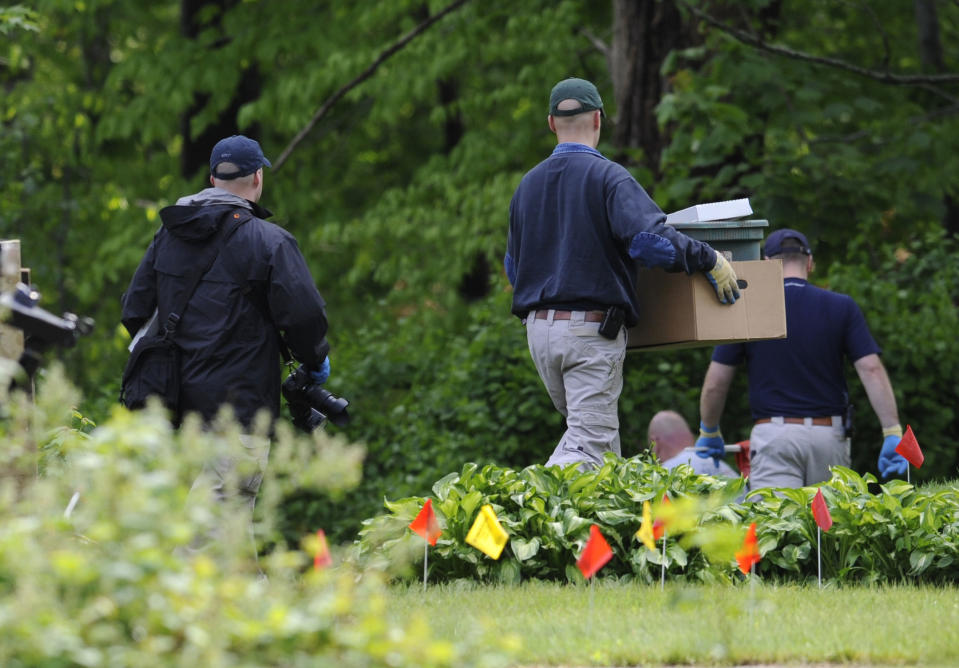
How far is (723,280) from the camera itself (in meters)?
6.43

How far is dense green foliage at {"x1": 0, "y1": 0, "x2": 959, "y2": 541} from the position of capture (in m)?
10.2

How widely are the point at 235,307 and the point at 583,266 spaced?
5.44 feet

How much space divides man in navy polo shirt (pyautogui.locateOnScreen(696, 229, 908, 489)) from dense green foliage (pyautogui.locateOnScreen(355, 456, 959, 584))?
1.25m

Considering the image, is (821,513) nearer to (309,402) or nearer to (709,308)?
(709,308)

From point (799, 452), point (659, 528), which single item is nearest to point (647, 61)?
point (799, 452)

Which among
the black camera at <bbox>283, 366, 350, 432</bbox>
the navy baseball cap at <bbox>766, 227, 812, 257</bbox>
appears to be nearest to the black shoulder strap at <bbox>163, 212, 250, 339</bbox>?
the black camera at <bbox>283, 366, 350, 432</bbox>

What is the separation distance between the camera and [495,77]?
16.8 metres

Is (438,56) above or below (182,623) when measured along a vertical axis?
above

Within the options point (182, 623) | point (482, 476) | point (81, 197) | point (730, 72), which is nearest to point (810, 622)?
point (482, 476)

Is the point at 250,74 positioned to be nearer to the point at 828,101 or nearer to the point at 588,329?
the point at 828,101

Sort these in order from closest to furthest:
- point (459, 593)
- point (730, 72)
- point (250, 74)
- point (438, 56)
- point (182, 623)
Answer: point (182, 623)
point (459, 593)
point (730, 72)
point (438, 56)
point (250, 74)

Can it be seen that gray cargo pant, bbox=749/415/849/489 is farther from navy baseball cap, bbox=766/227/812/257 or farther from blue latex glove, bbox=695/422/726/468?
navy baseball cap, bbox=766/227/812/257

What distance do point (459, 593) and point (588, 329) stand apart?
5.01ft

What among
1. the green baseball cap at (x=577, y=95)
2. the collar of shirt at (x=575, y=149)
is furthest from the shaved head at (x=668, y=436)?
the green baseball cap at (x=577, y=95)
